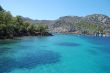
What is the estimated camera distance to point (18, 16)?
148 meters

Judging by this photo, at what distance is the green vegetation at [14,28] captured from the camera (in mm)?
106162

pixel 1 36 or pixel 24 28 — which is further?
pixel 24 28

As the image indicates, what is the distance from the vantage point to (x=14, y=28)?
129m

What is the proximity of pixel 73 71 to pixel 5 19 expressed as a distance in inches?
3221

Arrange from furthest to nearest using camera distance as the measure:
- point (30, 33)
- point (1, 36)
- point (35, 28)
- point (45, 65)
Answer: point (35, 28) → point (30, 33) → point (1, 36) → point (45, 65)

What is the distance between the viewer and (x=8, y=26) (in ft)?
367

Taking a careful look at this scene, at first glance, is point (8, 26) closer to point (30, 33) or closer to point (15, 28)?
point (15, 28)

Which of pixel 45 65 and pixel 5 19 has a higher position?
pixel 5 19

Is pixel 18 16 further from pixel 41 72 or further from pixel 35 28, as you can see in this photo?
pixel 41 72

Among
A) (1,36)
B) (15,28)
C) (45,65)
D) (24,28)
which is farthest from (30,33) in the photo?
(45,65)

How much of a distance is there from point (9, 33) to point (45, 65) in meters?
74.8

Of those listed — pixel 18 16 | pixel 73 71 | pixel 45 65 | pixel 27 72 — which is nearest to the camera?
pixel 27 72

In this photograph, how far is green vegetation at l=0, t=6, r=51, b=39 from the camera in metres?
106

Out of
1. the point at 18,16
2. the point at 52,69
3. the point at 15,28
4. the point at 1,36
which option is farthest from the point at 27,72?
the point at 18,16
